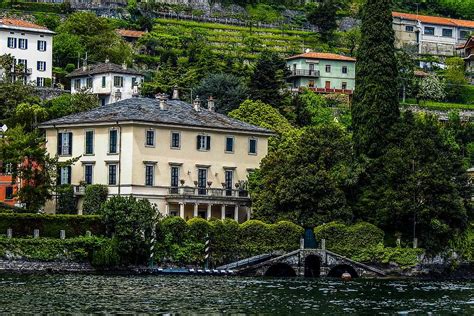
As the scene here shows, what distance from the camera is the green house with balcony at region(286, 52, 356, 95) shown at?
172 meters

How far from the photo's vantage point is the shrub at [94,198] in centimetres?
10650

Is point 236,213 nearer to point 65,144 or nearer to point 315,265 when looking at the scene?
point 315,265

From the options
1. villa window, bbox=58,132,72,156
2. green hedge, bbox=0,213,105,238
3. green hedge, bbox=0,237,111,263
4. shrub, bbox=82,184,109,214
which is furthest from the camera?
villa window, bbox=58,132,72,156

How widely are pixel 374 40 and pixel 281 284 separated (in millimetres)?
29305

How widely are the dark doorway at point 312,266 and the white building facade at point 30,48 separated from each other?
179 ft

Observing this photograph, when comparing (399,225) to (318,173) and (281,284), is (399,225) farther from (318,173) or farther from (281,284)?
(281,284)

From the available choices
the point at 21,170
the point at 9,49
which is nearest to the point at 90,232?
the point at 21,170

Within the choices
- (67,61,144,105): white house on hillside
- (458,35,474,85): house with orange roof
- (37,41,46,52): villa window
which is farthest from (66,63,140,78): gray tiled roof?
(458,35,474,85): house with orange roof

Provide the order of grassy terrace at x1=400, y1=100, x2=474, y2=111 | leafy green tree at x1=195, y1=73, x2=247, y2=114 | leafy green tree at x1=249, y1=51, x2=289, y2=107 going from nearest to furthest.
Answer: leafy green tree at x1=249, y1=51, x2=289, y2=107 → leafy green tree at x1=195, y1=73, x2=247, y2=114 → grassy terrace at x1=400, y1=100, x2=474, y2=111

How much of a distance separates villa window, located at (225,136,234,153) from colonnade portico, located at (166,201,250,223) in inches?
185

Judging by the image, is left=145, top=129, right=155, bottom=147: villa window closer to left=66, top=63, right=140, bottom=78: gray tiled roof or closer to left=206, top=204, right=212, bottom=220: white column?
left=206, top=204, right=212, bottom=220: white column

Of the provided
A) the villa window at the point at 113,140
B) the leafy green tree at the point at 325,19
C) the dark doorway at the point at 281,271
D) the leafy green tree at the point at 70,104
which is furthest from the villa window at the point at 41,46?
the dark doorway at the point at 281,271

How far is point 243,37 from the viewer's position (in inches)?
7372

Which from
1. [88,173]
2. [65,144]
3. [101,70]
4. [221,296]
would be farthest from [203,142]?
[101,70]
